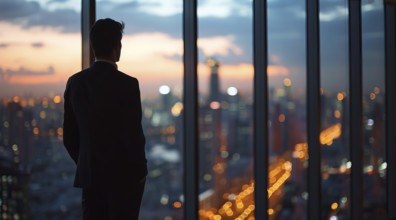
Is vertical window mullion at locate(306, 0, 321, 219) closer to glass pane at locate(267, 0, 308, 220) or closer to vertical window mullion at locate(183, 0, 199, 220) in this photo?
glass pane at locate(267, 0, 308, 220)

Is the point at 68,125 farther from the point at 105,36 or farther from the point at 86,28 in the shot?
the point at 86,28

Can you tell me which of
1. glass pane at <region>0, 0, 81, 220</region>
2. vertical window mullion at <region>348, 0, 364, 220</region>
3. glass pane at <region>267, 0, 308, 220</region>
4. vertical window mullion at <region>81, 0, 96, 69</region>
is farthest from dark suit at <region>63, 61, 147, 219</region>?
vertical window mullion at <region>348, 0, 364, 220</region>

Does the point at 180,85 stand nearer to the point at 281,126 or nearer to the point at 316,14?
the point at 281,126

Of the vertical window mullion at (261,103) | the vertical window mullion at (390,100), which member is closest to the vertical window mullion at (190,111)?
the vertical window mullion at (261,103)

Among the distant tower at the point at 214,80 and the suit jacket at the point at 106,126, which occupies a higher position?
the distant tower at the point at 214,80

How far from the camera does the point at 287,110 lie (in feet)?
12.9

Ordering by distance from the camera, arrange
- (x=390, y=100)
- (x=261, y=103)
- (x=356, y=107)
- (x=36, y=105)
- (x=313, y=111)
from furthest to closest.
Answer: (x=390, y=100), (x=356, y=107), (x=313, y=111), (x=261, y=103), (x=36, y=105)

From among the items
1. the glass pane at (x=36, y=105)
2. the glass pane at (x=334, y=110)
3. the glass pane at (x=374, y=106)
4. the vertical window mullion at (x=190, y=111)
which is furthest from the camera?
the glass pane at (x=374, y=106)

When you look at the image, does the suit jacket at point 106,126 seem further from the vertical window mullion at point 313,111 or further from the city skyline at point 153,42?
the vertical window mullion at point 313,111

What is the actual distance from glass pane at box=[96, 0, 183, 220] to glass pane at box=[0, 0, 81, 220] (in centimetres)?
26

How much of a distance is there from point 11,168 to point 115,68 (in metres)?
0.76

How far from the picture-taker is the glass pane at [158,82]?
9.07 ft

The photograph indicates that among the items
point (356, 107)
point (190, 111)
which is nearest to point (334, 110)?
point (356, 107)

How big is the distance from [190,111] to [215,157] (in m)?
0.33
